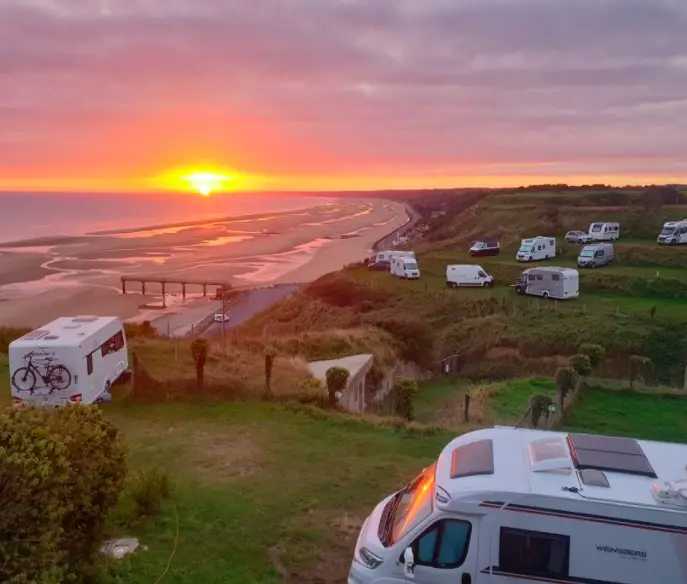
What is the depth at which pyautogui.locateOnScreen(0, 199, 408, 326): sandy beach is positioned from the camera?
157 feet

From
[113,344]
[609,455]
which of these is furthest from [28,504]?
[113,344]

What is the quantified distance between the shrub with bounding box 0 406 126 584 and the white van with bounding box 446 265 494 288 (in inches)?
1443

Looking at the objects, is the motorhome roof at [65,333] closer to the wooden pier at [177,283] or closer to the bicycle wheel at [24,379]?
the bicycle wheel at [24,379]

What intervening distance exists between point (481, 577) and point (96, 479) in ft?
15.2

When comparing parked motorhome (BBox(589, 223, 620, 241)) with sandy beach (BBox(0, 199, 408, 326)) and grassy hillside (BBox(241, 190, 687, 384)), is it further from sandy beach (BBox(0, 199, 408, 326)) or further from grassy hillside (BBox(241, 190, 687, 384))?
sandy beach (BBox(0, 199, 408, 326))

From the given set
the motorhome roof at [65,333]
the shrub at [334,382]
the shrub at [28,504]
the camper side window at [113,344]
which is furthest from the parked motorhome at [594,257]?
the shrub at [28,504]

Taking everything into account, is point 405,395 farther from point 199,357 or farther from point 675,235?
point 675,235

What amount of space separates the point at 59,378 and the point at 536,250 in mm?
42025

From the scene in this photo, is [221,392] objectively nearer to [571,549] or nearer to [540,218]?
[571,549]

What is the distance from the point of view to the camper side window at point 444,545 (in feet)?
21.7

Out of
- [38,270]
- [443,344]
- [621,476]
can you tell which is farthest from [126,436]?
[38,270]

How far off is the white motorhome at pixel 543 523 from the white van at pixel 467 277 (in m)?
36.5

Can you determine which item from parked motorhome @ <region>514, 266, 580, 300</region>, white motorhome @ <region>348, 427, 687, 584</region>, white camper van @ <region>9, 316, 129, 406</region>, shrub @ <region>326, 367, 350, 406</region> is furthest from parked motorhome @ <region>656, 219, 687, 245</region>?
white motorhome @ <region>348, 427, 687, 584</region>

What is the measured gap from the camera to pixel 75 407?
27.1 ft
